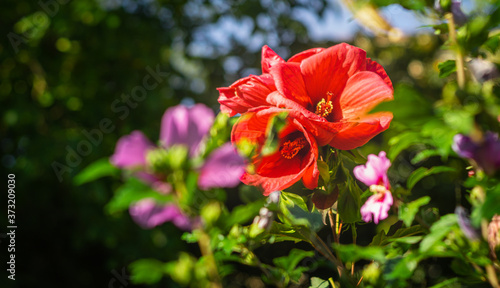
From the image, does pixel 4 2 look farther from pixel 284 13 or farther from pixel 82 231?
pixel 284 13

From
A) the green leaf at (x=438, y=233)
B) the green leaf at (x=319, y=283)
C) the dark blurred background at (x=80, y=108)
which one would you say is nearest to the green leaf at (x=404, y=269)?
the green leaf at (x=438, y=233)

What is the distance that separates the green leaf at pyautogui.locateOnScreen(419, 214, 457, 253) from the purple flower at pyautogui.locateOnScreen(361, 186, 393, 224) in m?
0.05

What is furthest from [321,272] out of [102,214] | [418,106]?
[418,106]

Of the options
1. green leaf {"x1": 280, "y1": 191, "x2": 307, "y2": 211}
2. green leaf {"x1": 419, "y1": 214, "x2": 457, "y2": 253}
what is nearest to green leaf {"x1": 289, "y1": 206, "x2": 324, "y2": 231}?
green leaf {"x1": 280, "y1": 191, "x2": 307, "y2": 211}

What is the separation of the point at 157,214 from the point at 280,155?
0.80 ft

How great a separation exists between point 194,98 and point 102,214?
944mm

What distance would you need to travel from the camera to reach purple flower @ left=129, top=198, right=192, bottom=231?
309mm

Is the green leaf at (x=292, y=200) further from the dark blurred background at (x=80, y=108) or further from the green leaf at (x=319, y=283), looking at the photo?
the dark blurred background at (x=80, y=108)

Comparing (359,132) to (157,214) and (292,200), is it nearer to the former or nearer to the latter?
(292,200)

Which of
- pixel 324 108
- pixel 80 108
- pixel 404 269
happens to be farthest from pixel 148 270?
pixel 80 108

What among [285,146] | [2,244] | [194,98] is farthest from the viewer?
[194,98]

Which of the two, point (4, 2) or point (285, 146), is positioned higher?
point (285, 146)

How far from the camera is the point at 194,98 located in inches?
108

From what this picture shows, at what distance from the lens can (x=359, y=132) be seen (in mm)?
480
